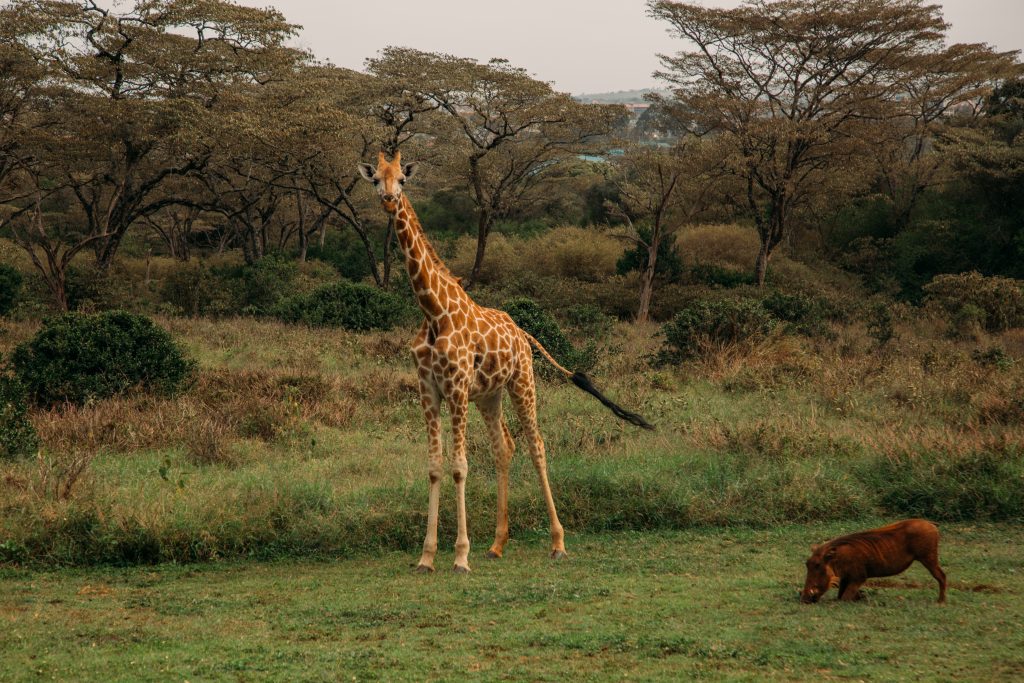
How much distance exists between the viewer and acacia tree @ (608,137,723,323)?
29.6 meters

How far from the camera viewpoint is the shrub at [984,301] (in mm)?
21828

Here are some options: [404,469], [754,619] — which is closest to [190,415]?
[404,469]

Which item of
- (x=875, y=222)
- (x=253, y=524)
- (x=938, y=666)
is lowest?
(x=253, y=524)

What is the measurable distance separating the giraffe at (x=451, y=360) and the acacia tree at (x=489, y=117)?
2205cm

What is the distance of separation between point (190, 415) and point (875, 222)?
29.0 meters

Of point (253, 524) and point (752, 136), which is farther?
point (752, 136)

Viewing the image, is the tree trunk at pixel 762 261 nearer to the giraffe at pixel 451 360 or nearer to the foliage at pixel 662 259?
the foliage at pixel 662 259

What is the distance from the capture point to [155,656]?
5.70m

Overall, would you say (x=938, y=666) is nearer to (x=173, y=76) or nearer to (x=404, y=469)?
(x=404, y=469)

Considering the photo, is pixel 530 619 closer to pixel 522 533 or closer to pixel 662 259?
pixel 522 533

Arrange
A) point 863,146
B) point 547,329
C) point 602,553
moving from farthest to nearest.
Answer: point 863,146 < point 547,329 < point 602,553

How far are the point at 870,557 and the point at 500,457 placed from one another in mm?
3365

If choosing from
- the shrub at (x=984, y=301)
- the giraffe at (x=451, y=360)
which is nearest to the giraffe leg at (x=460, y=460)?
the giraffe at (x=451, y=360)

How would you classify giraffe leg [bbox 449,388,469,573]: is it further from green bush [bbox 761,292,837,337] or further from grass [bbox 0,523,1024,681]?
green bush [bbox 761,292,837,337]
